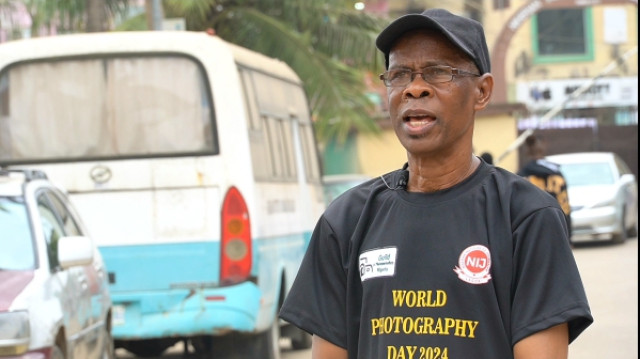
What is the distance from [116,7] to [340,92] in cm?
368

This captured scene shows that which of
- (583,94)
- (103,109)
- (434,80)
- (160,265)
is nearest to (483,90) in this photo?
(434,80)

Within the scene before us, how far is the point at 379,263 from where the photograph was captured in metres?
2.91

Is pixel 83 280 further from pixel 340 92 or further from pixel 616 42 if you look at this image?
pixel 616 42

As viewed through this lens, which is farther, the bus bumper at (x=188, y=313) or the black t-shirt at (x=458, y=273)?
the bus bumper at (x=188, y=313)

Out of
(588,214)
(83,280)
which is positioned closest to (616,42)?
(588,214)

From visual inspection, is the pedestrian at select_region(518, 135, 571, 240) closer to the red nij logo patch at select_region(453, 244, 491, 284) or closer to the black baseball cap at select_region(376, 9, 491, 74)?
the black baseball cap at select_region(376, 9, 491, 74)

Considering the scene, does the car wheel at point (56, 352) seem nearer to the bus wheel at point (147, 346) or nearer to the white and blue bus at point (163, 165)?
the white and blue bus at point (163, 165)

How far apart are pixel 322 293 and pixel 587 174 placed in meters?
22.0

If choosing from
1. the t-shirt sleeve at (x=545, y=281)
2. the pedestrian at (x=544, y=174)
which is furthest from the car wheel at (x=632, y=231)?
the t-shirt sleeve at (x=545, y=281)

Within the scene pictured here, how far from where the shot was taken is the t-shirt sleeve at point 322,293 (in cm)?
305

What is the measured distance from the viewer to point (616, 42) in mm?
45375

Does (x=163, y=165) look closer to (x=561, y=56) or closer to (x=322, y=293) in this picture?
(x=322, y=293)

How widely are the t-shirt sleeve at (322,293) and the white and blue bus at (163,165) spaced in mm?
7085

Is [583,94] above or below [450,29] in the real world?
below
